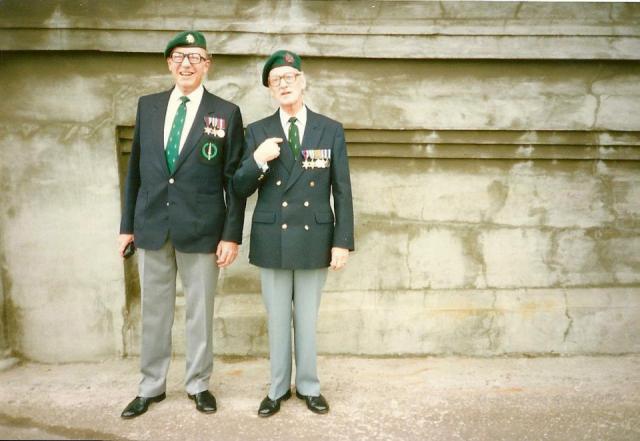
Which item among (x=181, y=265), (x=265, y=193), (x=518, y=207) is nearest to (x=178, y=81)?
(x=265, y=193)

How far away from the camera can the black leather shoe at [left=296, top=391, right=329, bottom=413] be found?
2906 mm

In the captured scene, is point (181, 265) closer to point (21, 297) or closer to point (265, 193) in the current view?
point (265, 193)

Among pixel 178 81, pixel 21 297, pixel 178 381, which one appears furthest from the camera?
pixel 21 297

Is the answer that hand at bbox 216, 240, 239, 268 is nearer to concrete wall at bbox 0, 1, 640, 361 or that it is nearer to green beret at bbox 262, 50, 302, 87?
concrete wall at bbox 0, 1, 640, 361

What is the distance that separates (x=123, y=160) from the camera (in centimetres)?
359

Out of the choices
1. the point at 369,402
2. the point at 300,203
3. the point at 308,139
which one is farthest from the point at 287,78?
the point at 369,402

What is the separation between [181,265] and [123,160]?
1137 millimetres

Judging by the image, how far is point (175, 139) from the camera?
9.09ft

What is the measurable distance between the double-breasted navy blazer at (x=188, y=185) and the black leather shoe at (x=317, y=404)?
100 centimetres

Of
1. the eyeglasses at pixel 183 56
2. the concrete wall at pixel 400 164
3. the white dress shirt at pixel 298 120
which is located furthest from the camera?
the concrete wall at pixel 400 164

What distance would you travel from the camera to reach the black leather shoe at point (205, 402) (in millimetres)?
2902

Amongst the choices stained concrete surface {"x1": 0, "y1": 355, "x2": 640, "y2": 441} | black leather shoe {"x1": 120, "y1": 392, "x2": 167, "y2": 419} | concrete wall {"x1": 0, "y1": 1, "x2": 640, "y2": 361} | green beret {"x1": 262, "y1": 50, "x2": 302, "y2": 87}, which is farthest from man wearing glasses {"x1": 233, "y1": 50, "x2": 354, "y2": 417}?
concrete wall {"x1": 0, "y1": 1, "x2": 640, "y2": 361}

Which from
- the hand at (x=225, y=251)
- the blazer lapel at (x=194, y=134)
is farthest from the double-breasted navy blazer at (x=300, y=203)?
the blazer lapel at (x=194, y=134)

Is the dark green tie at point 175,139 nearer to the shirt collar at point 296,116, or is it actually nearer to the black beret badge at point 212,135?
the black beret badge at point 212,135
